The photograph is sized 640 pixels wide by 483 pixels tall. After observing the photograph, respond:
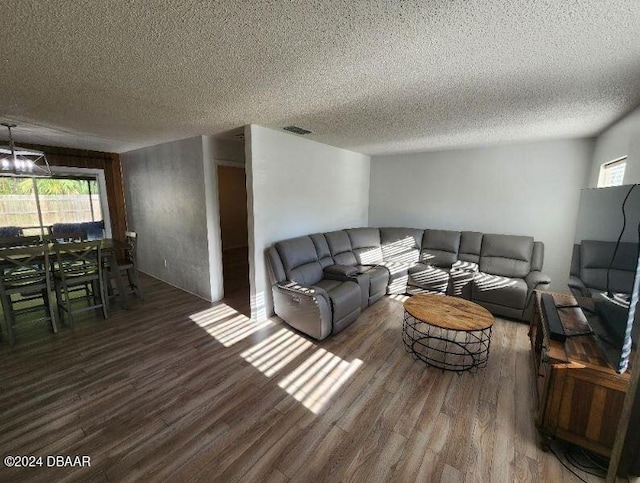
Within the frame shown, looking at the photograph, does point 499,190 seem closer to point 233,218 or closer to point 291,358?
point 291,358

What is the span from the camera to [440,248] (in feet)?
14.4

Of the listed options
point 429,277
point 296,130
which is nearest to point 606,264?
point 429,277

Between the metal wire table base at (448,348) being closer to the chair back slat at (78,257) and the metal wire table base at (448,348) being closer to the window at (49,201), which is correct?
the chair back slat at (78,257)

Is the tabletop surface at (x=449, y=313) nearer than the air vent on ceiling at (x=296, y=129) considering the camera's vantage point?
Yes

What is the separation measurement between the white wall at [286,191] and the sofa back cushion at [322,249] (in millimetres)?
214

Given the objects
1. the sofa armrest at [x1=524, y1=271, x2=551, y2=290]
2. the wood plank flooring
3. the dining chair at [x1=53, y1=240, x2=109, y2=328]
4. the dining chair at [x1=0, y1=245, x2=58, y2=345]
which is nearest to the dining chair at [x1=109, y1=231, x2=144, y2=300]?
the dining chair at [x1=53, y1=240, x2=109, y2=328]

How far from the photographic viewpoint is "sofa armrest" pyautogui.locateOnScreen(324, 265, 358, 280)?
3490 mm

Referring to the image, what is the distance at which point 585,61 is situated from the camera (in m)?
1.53

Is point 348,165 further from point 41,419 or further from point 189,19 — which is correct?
point 41,419

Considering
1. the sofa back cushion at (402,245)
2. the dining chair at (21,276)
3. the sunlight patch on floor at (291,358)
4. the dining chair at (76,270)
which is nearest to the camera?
the sunlight patch on floor at (291,358)

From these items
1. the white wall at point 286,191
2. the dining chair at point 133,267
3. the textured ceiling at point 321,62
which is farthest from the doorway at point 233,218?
the textured ceiling at point 321,62

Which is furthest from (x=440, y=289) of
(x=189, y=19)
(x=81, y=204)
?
(x=81, y=204)

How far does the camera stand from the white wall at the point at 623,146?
2215 mm

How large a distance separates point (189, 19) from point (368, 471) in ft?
8.15
